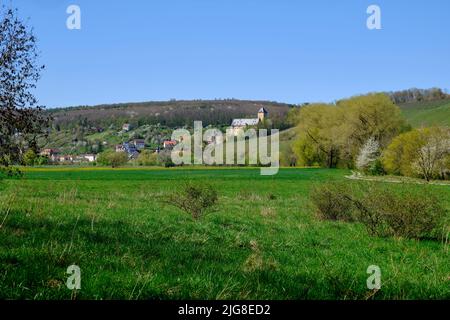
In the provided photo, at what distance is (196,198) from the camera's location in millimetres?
18344

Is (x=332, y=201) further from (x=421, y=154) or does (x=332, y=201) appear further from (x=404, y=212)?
(x=421, y=154)

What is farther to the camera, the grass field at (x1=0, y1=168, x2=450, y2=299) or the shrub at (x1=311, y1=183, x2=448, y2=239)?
the shrub at (x1=311, y1=183, x2=448, y2=239)

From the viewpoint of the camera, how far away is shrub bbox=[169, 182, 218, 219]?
59.6 feet

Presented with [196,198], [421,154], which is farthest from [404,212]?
[421,154]

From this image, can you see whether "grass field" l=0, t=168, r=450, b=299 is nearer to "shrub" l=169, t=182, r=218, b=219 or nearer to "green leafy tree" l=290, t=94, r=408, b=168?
"shrub" l=169, t=182, r=218, b=219

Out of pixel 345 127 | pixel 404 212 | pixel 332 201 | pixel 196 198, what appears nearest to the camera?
pixel 404 212

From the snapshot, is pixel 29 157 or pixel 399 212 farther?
pixel 399 212

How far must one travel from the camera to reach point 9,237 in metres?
8.68

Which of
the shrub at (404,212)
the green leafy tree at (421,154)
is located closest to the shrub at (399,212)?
the shrub at (404,212)

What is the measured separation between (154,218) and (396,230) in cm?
792

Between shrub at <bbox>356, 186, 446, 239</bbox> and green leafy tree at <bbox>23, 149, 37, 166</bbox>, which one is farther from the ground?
green leafy tree at <bbox>23, 149, 37, 166</bbox>

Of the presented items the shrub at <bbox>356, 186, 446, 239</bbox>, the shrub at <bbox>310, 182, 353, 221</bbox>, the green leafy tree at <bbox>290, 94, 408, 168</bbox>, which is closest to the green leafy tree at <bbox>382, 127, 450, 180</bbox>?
the green leafy tree at <bbox>290, 94, 408, 168</bbox>

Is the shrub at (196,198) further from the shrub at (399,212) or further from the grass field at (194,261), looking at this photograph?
the shrub at (399,212)
